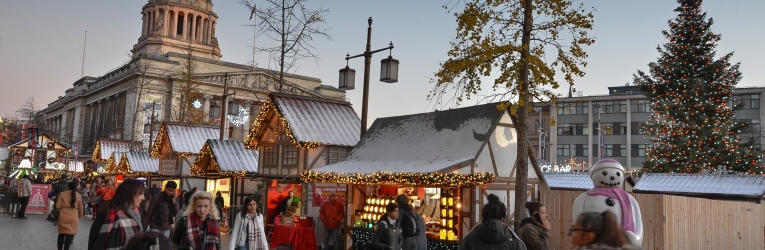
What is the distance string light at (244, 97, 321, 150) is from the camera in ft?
63.7

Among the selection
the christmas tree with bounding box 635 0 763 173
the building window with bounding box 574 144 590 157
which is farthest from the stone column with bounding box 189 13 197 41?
the christmas tree with bounding box 635 0 763 173

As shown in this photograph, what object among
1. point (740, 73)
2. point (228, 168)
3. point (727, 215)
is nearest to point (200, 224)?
point (727, 215)

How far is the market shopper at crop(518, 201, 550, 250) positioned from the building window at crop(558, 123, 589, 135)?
68359mm

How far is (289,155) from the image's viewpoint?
2072 cm

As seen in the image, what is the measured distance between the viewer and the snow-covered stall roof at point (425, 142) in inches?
575

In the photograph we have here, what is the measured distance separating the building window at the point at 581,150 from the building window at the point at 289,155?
57781 mm

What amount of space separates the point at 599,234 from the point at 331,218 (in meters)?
12.1

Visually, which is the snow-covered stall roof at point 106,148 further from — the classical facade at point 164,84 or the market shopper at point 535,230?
the market shopper at point 535,230

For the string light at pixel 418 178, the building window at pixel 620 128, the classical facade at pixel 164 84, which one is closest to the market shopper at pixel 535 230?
the string light at pixel 418 178

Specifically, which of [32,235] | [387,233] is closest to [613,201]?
[387,233]

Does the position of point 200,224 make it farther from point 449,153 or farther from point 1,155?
point 1,155

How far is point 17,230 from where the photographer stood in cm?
1981

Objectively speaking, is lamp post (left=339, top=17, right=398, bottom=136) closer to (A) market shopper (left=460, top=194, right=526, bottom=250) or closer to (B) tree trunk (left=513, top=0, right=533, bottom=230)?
(B) tree trunk (left=513, top=0, right=533, bottom=230)

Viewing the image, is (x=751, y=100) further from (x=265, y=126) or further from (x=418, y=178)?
(x=418, y=178)
